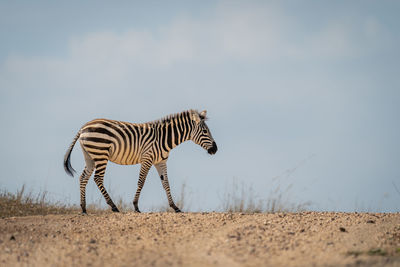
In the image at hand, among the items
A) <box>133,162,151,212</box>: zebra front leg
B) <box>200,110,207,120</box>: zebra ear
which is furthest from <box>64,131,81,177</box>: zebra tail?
<box>200,110,207,120</box>: zebra ear

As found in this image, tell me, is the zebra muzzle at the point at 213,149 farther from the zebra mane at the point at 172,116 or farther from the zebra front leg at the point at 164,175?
the zebra front leg at the point at 164,175

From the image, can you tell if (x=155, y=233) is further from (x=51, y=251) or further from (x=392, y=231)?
(x=392, y=231)

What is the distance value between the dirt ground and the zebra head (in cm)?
305

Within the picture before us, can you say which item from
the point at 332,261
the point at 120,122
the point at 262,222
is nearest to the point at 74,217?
the point at 120,122

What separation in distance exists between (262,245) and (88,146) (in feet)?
19.5

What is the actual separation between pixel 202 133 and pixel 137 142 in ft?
6.19

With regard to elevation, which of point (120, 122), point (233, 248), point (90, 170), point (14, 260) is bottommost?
point (14, 260)

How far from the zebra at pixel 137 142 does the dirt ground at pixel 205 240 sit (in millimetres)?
1703

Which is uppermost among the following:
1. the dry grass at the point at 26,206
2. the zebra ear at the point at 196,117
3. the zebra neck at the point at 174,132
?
the zebra ear at the point at 196,117

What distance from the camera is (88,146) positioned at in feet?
36.5

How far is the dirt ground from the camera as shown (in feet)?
20.5

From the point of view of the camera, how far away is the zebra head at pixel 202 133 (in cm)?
1219

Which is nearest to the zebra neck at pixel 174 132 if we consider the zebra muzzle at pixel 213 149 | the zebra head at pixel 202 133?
the zebra head at pixel 202 133

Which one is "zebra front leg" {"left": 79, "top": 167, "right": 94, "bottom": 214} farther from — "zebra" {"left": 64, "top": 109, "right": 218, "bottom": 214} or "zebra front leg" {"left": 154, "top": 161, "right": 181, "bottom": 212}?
"zebra front leg" {"left": 154, "top": 161, "right": 181, "bottom": 212}
